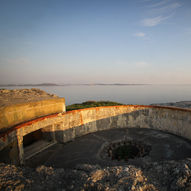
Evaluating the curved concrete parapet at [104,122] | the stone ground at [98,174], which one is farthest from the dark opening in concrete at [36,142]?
the stone ground at [98,174]

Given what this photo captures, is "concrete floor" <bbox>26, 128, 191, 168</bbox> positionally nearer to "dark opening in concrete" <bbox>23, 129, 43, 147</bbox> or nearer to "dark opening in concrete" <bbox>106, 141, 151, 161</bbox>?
"dark opening in concrete" <bbox>106, 141, 151, 161</bbox>

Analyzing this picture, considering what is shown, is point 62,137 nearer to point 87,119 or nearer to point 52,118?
point 52,118

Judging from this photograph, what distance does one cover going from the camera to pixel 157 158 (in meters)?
8.98

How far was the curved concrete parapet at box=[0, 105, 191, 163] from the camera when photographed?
29.9 ft

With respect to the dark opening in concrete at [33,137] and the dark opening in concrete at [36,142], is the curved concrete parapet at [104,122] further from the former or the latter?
the dark opening in concrete at [33,137]

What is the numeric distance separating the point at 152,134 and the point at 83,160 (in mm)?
7953

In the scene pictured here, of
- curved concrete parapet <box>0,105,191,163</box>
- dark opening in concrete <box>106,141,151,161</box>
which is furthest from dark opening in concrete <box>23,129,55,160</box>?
dark opening in concrete <box>106,141,151,161</box>

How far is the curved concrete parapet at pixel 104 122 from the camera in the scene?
912cm

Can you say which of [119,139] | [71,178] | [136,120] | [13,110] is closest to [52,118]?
[13,110]

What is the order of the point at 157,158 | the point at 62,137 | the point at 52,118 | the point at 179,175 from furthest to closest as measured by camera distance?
the point at 62,137 < the point at 52,118 < the point at 157,158 < the point at 179,175

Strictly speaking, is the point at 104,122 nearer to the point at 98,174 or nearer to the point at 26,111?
the point at 26,111

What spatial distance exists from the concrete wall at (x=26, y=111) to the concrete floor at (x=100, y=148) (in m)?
3.03

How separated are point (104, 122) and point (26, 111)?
8.37m

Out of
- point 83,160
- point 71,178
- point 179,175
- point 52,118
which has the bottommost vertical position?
point 83,160
